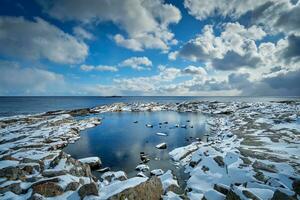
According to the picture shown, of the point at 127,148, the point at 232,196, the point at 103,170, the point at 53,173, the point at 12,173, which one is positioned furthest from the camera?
the point at 127,148

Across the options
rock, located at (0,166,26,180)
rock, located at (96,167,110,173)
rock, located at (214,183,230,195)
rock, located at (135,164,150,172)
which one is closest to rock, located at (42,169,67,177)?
rock, located at (0,166,26,180)

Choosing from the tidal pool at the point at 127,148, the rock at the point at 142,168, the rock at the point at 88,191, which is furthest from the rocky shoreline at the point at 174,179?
the tidal pool at the point at 127,148

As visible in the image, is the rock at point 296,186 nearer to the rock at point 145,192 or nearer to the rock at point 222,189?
the rock at point 222,189

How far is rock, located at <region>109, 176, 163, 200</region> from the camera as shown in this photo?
453 inches

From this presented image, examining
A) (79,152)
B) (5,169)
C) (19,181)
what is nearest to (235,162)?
(19,181)

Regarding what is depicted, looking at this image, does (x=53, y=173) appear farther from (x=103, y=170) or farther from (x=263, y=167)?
(x=263, y=167)

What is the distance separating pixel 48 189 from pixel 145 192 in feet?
23.1

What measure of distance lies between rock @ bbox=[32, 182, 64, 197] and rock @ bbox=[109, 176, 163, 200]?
461 cm

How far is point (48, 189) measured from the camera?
12.7 metres

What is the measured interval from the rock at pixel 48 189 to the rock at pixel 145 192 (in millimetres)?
4612

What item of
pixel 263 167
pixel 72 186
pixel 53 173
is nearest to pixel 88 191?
pixel 72 186

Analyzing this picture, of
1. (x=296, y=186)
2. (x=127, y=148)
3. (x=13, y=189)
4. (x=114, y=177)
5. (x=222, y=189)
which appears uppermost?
(x=296, y=186)

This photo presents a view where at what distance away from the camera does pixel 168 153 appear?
99.5 ft

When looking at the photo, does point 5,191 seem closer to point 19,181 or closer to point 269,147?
point 19,181
